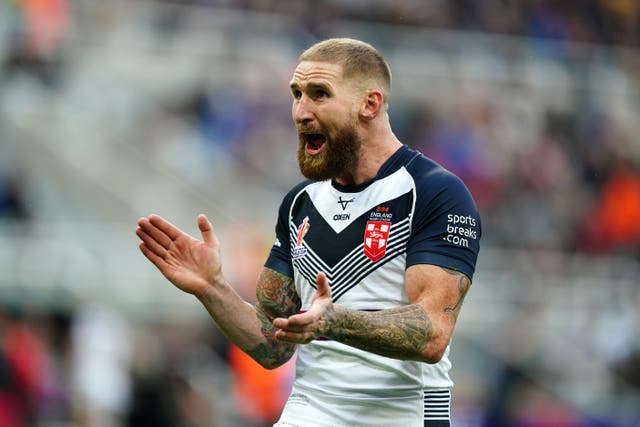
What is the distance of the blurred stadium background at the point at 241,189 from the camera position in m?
14.7

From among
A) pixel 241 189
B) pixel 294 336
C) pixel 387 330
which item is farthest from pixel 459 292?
pixel 241 189

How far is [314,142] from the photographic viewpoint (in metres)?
6.37

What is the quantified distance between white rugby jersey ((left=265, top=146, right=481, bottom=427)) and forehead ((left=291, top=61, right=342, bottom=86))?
1.61 ft

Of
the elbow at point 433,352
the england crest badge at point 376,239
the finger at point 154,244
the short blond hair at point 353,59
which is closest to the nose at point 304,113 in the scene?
the short blond hair at point 353,59

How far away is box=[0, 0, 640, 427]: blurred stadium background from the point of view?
14719mm

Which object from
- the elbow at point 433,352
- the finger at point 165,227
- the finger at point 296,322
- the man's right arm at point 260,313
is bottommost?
the man's right arm at point 260,313

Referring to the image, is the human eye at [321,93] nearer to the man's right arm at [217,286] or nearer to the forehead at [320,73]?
the forehead at [320,73]

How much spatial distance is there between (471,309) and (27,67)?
6729 millimetres

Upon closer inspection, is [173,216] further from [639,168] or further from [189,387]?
[639,168]

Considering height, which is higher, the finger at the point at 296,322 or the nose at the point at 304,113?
the nose at the point at 304,113

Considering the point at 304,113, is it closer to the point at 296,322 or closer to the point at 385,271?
the point at 385,271

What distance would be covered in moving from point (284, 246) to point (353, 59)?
992 millimetres

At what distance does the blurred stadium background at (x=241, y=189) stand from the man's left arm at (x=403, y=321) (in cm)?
812

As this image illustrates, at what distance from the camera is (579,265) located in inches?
750
